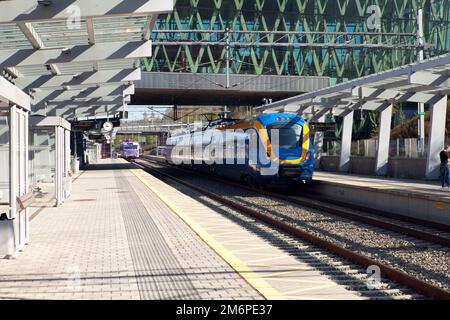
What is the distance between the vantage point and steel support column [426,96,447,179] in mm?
23594

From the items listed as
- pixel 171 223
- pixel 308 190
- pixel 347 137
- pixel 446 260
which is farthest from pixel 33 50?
pixel 347 137

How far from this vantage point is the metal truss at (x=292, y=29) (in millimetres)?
53969

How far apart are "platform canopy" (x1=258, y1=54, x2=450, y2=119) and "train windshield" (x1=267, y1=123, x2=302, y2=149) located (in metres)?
3.30

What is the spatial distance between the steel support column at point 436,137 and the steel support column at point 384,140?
3667 mm

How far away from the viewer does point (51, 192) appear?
24031 millimetres

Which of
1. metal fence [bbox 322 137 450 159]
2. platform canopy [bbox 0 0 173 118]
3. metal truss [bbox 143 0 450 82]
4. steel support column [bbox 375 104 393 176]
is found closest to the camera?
platform canopy [bbox 0 0 173 118]

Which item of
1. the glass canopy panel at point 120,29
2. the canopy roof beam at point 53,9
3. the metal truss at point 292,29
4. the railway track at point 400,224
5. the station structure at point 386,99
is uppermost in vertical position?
the metal truss at point 292,29

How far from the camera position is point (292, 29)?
56.0 metres

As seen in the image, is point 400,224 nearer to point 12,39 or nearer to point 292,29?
point 12,39

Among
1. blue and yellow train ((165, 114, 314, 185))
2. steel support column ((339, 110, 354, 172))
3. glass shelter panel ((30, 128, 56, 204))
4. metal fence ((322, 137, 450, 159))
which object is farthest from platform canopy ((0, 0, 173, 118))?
steel support column ((339, 110, 354, 172))

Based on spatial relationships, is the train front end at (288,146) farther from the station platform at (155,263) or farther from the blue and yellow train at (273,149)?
the station platform at (155,263)

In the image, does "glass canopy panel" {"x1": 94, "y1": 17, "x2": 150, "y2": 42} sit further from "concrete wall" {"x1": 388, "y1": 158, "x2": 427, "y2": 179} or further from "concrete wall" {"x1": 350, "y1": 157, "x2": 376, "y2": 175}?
"concrete wall" {"x1": 350, "y1": 157, "x2": 376, "y2": 175}

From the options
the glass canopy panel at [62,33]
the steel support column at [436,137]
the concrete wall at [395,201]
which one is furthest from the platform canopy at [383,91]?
the glass canopy panel at [62,33]

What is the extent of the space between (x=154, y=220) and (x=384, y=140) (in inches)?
634
